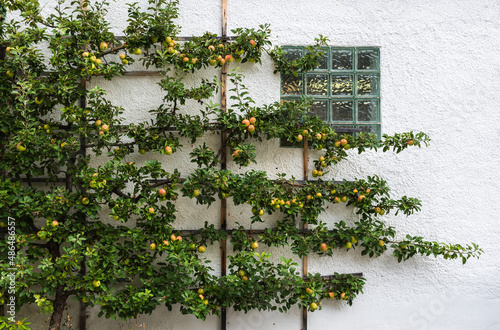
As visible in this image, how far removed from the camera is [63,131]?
2.91 metres

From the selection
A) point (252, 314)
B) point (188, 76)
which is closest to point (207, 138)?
point (188, 76)

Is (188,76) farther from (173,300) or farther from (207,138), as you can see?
(173,300)

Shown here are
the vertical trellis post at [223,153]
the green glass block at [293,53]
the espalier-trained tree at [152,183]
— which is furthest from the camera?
the green glass block at [293,53]

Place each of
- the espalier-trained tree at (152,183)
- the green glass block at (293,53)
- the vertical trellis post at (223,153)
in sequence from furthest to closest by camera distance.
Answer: the green glass block at (293,53) → the vertical trellis post at (223,153) → the espalier-trained tree at (152,183)

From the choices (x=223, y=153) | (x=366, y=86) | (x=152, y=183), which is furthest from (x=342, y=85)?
(x=152, y=183)

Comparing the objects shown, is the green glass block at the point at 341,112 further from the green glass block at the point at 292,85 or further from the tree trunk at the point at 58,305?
the tree trunk at the point at 58,305

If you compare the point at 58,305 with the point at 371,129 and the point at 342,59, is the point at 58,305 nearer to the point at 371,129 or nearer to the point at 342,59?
the point at 371,129

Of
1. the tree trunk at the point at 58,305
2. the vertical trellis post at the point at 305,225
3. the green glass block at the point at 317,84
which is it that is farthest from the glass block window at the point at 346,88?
the tree trunk at the point at 58,305

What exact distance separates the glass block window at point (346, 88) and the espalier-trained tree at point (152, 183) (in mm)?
198

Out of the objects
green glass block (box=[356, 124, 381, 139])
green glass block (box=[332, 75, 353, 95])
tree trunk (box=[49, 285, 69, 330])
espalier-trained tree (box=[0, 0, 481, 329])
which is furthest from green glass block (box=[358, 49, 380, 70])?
tree trunk (box=[49, 285, 69, 330])

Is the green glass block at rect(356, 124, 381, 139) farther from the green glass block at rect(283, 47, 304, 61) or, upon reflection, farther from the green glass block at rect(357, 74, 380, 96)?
the green glass block at rect(283, 47, 304, 61)

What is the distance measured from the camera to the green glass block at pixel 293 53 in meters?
3.12

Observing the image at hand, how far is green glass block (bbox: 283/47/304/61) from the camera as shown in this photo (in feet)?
10.3

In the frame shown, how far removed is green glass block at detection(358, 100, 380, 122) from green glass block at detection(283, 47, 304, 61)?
2.34 feet
